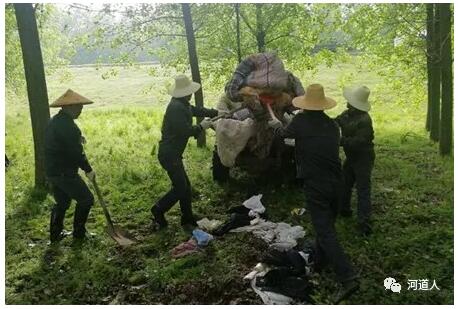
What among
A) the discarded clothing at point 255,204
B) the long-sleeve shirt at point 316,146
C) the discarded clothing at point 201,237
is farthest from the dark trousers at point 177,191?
the long-sleeve shirt at point 316,146

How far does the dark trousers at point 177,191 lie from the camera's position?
7176 millimetres

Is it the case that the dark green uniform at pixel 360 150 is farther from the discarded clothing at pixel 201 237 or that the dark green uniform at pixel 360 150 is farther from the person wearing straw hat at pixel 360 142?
the discarded clothing at pixel 201 237

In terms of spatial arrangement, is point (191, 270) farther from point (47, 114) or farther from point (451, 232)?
point (47, 114)

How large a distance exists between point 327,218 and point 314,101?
4.63 ft

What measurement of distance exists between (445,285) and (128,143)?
10335 mm

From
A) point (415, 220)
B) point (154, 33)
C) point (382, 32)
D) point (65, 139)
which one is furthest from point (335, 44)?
point (65, 139)

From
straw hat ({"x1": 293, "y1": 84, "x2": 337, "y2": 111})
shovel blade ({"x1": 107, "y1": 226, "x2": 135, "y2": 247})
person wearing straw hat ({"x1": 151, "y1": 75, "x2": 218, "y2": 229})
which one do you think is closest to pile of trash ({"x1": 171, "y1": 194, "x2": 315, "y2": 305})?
person wearing straw hat ({"x1": 151, "y1": 75, "x2": 218, "y2": 229})

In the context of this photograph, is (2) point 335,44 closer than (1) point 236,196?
No

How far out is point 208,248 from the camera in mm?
6648

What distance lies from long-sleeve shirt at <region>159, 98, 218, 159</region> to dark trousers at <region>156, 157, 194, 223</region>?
12 centimetres

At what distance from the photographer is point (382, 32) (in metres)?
14.1

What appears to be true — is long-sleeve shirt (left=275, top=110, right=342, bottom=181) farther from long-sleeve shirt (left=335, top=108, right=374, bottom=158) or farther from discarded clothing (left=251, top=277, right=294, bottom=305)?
discarded clothing (left=251, top=277, right=294, bottom=305)

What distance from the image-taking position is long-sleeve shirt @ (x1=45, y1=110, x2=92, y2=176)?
21.6 feet

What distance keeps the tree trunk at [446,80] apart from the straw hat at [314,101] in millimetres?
5680
